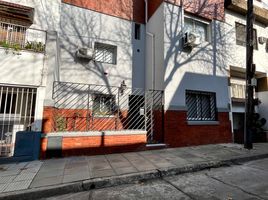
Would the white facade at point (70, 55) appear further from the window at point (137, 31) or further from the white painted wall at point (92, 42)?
the window at point (137, 31)

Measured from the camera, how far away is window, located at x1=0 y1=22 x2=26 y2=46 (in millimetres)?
7295

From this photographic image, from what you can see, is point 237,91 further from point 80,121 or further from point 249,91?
point 80,121

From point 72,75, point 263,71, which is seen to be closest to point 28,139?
point 72,75

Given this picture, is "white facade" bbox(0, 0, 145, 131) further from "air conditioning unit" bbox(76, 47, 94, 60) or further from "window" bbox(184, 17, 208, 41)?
"window" bbox(184, 17, 208, 41)

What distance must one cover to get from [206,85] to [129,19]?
528cm

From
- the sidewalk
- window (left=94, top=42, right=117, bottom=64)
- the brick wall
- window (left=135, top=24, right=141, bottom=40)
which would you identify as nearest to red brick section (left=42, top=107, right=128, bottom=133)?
the brick wall

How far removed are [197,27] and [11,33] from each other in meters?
8.63

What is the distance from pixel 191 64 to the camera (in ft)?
30.9

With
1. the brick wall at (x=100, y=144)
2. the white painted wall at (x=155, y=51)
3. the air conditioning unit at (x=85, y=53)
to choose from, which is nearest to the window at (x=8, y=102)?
the brick wall at (x=100, y=144)

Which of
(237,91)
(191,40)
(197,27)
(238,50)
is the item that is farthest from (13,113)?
(237,91)

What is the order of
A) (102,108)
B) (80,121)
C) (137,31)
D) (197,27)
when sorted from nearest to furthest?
1. (80,121)
2. (102,108)
3. (197,27)
4. (137,31)

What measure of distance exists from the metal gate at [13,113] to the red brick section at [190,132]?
539 cm

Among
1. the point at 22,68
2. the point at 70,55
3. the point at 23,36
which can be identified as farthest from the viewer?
the point at 70,55

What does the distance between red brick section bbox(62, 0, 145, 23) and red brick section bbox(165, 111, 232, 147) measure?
5652 mm
